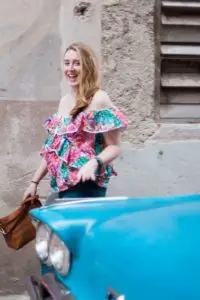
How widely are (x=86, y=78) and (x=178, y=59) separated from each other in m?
1.72

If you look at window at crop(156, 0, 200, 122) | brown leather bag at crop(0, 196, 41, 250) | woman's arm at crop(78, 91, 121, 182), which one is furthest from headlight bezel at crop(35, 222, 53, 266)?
window at crop(156, 0, 200, 122)

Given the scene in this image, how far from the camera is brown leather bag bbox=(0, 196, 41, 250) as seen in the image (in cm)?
341

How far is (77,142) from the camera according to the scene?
3.30 meters

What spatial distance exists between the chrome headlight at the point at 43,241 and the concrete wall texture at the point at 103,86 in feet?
6.75

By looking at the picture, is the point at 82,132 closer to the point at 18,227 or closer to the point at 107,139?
the point at 107,139

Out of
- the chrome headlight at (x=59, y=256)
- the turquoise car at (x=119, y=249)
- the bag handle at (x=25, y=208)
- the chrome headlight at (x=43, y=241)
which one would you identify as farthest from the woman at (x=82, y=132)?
the chrome headlight at (x=59, y=256)

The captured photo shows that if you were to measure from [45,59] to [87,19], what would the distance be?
→ 458 millimetres

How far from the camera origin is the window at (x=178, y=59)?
4.79 m

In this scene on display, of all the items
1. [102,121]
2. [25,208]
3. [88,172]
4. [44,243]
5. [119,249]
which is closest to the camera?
[119,249]

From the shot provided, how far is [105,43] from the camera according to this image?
15.3 feet

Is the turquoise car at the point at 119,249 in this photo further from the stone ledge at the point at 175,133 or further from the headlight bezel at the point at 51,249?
the stone ledge at the point at 175,133

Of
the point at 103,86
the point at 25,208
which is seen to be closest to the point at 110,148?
the point at 25,208

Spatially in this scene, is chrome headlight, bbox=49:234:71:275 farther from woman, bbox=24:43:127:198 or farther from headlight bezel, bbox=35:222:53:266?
woman, bbox=24:43:127:198

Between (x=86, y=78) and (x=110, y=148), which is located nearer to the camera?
(x=110, y=148)
